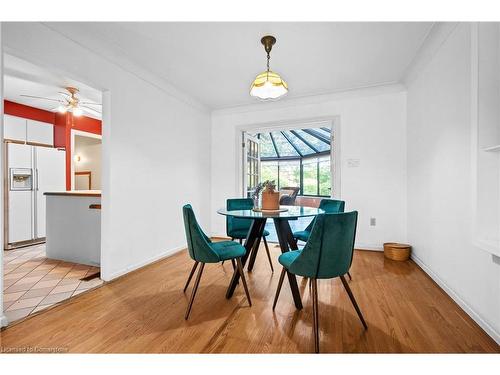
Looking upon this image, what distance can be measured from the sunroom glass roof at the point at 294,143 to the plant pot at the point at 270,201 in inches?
248

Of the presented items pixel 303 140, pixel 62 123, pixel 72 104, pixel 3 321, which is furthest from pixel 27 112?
pixel 303 140

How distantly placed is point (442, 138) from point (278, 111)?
2426 millimetres

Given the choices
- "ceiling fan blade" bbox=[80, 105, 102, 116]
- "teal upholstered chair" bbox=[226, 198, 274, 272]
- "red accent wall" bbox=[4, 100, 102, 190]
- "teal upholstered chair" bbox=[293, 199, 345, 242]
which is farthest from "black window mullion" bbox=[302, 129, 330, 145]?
"red accent wall" bbox=[4, 100, 102, 190]

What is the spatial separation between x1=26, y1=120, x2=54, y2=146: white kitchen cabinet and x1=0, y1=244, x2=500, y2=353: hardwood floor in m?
3.69

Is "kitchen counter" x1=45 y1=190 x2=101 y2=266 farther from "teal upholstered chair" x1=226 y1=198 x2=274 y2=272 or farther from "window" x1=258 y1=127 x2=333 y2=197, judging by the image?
"window" x1=258 y1=127 x2=333 y2=197

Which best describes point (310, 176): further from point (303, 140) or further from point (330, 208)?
point (330, 208)

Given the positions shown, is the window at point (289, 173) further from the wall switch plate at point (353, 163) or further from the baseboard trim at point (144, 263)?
the baseboard trim at point (144, 263)

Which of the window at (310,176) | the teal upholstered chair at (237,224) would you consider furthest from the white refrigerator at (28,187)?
the window at (310,176)

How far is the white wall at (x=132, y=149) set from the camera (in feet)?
6.84

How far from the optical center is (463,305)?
1909 mm

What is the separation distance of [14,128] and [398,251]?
630cm
